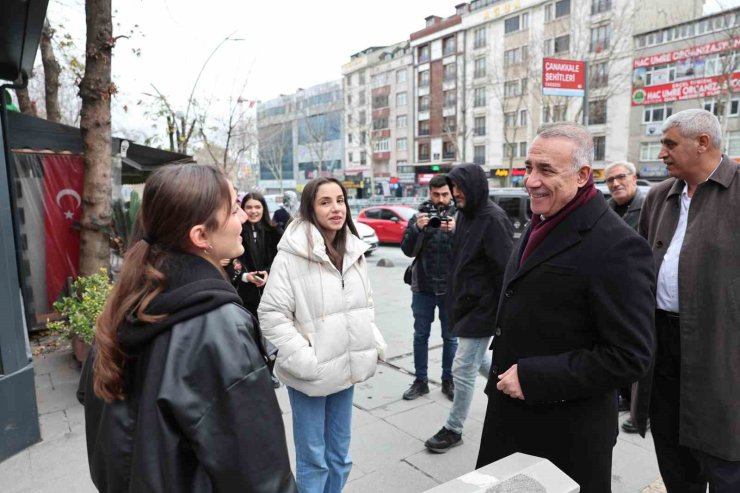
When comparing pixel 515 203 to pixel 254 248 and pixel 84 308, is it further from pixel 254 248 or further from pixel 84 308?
pixel 84 308

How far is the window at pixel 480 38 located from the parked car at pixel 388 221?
29697mm

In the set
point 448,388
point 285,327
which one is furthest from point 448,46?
point 285,327

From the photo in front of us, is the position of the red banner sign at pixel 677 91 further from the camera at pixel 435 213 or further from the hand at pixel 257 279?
the hand at pixel 257 279

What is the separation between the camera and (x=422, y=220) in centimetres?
405

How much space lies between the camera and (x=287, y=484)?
1.28 meters

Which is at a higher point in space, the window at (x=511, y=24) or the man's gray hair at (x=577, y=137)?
the window at (x=511, y=24)

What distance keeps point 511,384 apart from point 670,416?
3.73ft

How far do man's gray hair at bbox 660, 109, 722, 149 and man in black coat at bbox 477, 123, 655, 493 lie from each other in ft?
2.76

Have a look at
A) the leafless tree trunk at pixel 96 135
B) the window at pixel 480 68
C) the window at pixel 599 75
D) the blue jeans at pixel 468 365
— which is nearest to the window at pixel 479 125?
the window at pixel 480 68

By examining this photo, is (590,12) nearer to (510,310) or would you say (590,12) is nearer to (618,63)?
(618,63)

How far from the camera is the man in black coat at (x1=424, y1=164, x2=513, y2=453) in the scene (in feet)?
10.7

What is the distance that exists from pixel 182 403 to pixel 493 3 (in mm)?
45647

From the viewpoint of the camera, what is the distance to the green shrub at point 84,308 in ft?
14.5

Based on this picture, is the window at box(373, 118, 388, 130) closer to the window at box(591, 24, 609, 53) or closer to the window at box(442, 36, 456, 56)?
the window at box(442, 36, 456, 56)
